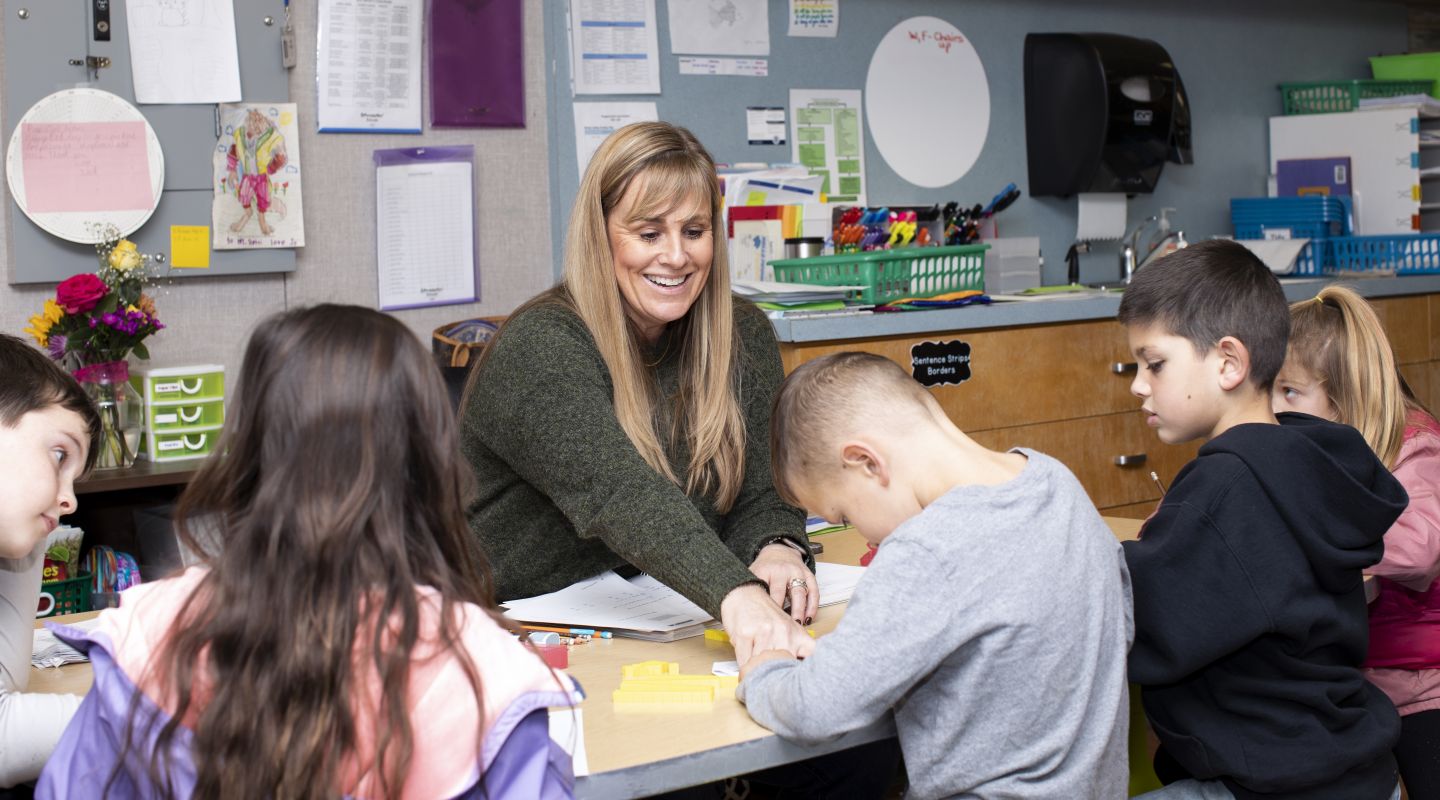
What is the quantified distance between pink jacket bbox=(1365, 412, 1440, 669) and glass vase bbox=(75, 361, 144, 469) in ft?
6.63

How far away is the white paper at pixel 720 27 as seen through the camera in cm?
328

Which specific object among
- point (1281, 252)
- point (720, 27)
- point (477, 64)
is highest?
point (720, 27)

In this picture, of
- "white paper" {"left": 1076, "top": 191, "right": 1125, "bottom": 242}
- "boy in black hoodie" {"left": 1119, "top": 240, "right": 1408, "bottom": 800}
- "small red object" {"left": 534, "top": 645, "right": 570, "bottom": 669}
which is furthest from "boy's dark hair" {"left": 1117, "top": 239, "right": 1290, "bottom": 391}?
"white paper" {"left": 1076, "top": 191, "right": 1125, "bottom": 242}

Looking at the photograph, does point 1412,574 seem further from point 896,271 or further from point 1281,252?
point 1281,252

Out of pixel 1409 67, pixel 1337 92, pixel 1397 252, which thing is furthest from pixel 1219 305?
pixel 1409 67

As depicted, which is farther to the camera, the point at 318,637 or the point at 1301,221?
the point at 1301,221

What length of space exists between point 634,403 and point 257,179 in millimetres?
1321

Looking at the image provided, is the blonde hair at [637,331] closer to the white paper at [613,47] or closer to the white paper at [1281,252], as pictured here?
the white paper at [613,47]

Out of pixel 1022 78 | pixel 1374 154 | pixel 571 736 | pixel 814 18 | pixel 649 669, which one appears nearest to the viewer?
pixel 571 736

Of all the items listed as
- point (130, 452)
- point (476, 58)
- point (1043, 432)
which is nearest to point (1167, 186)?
point (1043, 432)

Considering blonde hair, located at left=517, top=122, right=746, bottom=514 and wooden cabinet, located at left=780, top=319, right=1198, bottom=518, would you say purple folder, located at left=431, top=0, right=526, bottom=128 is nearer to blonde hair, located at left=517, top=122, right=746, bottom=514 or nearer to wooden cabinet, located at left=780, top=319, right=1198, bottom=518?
wooden cabinet, located at left=780, top=319, right=1198, bottom=518

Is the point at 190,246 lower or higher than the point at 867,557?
higher

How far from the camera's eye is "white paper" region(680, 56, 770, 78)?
331 cm

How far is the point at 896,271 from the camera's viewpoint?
306 centimetres
